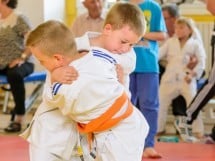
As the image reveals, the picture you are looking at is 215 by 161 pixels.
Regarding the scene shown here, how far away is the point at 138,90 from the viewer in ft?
12.1

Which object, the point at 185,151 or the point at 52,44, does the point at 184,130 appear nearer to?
the point at 185,151

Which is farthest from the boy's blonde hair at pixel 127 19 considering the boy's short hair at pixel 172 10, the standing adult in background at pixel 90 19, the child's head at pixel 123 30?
the boy's short hair at pixel 172 10

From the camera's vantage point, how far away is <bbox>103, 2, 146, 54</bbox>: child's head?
Answer: 1999mm

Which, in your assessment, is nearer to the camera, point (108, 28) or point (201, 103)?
point (108, 28)

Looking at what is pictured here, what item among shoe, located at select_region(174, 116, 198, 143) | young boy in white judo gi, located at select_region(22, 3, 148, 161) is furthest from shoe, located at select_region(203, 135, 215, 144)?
young boy in white judo gi, located at select_region(22, 3, 148, 161)

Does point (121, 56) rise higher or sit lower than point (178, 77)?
higher

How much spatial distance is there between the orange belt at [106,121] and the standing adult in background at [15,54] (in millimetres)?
3224

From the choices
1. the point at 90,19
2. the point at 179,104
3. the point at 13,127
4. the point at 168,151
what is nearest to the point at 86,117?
the point at 168,151

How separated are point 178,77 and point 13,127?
154 cm

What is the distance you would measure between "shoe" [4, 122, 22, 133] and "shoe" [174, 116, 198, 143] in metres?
1.40

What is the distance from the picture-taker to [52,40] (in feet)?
6.32

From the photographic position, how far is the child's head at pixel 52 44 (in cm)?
192

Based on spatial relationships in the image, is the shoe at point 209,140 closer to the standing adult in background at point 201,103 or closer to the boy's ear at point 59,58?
the standing adult in background at point 201,103

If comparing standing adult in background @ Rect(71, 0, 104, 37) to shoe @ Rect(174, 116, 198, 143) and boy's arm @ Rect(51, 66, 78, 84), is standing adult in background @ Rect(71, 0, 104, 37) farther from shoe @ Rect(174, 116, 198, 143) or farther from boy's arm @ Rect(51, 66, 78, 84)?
boy's arm @ Rect(51, 66, 78, 84)
